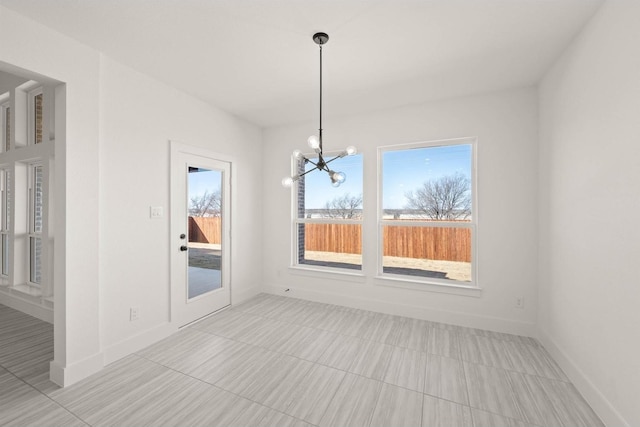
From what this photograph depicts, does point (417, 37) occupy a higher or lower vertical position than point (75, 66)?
higher

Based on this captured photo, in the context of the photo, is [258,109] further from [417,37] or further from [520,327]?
[520,327]

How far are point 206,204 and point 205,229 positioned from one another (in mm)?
332

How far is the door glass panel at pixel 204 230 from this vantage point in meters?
3.33

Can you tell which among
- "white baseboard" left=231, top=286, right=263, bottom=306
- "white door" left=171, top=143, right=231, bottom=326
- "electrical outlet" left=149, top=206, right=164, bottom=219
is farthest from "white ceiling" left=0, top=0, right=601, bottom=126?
"white baseboard" left=231, top=286, right=263, bottom=306

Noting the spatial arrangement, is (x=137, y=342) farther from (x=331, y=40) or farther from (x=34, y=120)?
(x=331, y=40)

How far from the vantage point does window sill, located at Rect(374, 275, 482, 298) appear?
10.5 feet

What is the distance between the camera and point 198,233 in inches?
135

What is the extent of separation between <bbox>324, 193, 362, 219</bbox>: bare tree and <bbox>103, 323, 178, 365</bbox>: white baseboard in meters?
2.51

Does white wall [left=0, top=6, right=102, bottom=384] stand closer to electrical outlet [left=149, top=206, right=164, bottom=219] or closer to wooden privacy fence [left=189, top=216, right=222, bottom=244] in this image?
electrical outlet [left=149, top=206, right=164, bottom=219]

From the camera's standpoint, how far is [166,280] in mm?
3002

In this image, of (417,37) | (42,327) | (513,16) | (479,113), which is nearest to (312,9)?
(417,37)

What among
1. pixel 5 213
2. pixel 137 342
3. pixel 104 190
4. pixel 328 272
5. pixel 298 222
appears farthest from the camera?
pixel 298 222

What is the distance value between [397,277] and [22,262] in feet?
16.6

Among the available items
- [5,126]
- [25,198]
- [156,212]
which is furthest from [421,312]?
[5,126]
